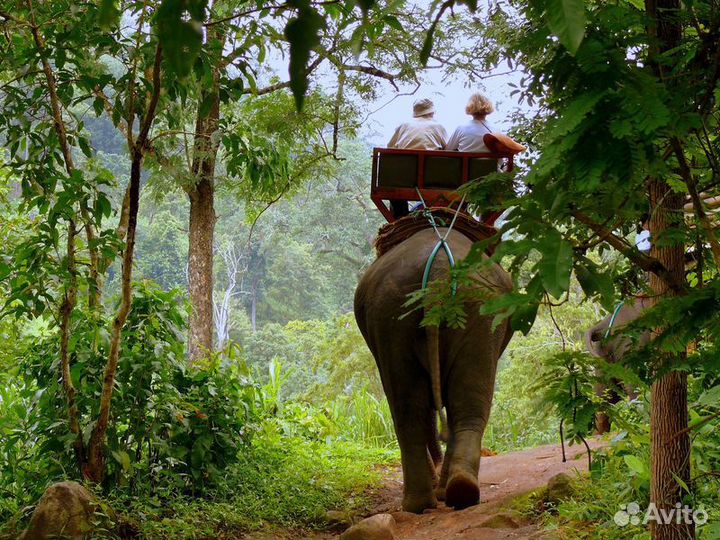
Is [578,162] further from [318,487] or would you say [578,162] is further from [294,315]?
[294,315]

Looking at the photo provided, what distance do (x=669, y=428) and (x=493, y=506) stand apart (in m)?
2.10

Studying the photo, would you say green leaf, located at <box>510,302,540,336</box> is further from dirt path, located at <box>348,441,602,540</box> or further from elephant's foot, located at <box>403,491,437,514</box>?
elephant's foot, located at <box>403,491,437,514</box>

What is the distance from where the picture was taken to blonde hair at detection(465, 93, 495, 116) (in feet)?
20.0

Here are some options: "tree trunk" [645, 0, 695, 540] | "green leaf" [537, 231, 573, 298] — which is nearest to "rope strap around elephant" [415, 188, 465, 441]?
"tree trunk" [645, 0, 695, 540]

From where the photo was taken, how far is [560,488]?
412 cm

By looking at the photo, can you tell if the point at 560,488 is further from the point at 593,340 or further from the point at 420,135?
the point at 593,340

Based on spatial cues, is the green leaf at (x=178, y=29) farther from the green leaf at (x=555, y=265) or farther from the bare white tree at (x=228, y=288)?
the bare white tree at (x=228, y=288)

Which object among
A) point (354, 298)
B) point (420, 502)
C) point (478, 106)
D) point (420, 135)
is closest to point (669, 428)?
point (420, 502)

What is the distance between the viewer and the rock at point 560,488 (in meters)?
4.10

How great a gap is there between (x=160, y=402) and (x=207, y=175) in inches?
176

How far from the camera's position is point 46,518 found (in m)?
3.63

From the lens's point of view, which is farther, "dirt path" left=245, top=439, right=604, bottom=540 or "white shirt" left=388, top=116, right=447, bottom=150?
"white shirt" left=388, top=116, right=447, bottom=150

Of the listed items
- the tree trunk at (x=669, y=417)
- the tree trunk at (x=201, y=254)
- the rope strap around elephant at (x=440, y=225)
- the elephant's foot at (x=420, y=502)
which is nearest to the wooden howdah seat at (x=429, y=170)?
the rope strap around elephant at (x=440, y=225)

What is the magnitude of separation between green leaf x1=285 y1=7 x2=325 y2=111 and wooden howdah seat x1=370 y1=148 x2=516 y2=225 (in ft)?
15.2
